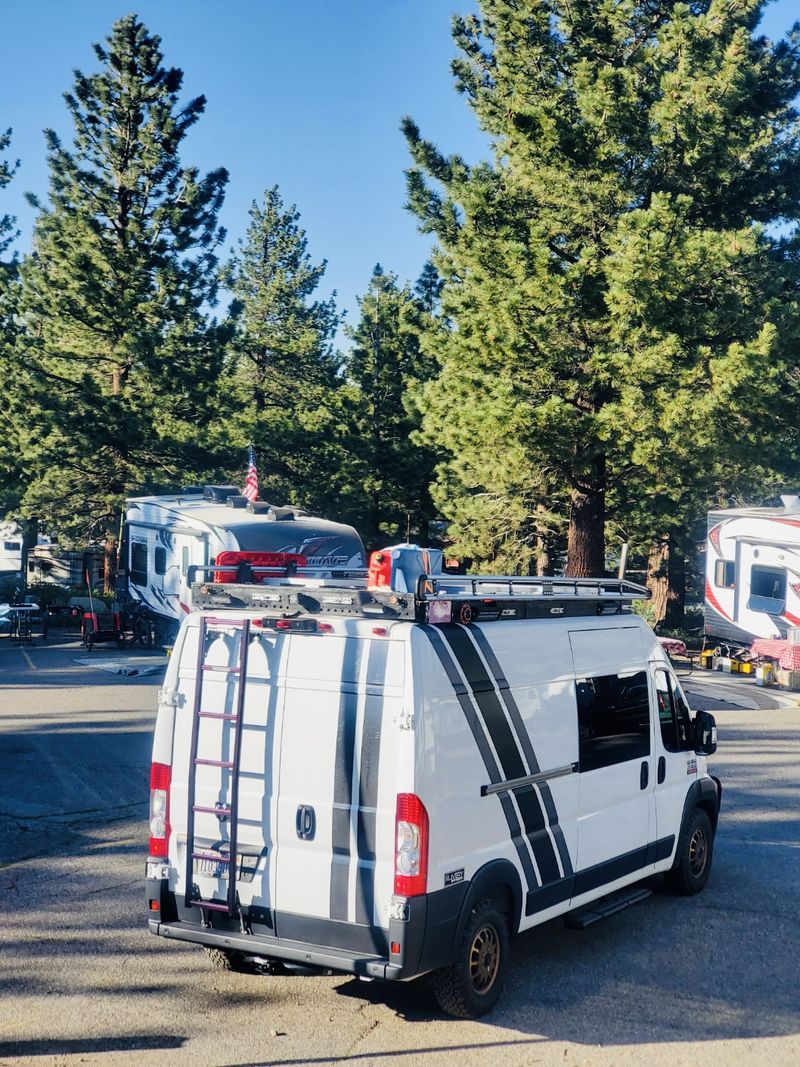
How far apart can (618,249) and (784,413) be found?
197 inches

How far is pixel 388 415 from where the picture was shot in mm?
36500

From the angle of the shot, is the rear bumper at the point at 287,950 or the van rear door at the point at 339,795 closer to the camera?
the rear bumper at the point at 287,950

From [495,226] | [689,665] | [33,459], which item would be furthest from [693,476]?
[33,459]

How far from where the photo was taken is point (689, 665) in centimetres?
2628

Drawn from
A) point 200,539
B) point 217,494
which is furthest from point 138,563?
point 200,539

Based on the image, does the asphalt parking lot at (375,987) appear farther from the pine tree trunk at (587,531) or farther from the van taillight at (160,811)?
the pine tree trunk at (587,531)

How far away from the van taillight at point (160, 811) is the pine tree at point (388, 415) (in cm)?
2907

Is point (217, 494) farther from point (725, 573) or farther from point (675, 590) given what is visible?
point (675, 590)

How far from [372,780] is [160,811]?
1.49 meters

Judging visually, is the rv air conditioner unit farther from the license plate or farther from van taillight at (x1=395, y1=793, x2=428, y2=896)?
van taillight at (x1=395, y1=793, x2=428, y2=896)

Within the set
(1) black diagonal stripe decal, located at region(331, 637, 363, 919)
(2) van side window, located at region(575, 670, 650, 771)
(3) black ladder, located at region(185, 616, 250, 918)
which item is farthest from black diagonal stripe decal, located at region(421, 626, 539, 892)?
(3) black ladder, located at region(185, 616, 250, 918)

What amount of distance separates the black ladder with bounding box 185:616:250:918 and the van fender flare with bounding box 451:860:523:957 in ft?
4.21

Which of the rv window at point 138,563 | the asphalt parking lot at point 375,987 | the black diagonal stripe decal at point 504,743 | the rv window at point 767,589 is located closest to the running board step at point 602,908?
the asphalt parking lot at point 375,987

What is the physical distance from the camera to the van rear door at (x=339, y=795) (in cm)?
617
